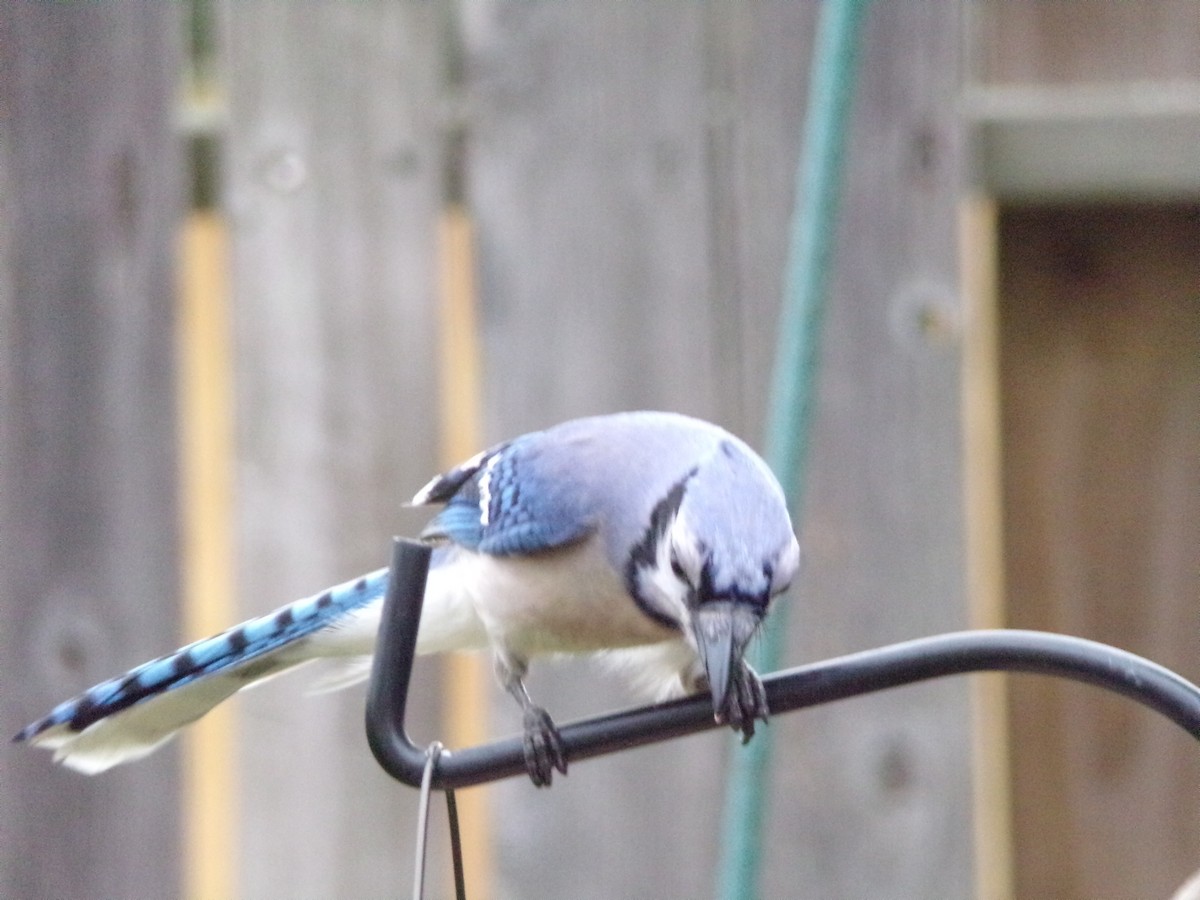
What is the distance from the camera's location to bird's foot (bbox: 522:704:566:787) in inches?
43.6

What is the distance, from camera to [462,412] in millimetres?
1700

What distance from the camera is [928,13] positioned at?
5.35ft

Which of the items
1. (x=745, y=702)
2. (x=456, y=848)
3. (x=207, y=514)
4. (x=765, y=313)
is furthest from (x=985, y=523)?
(x=456, y=848)

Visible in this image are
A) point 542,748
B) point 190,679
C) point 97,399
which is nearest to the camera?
point 542,748

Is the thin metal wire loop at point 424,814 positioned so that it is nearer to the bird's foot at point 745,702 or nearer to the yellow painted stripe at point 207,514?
the bird's foot at point 745,702

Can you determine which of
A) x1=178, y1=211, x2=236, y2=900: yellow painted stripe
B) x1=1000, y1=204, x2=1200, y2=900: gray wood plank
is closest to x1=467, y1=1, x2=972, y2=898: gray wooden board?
x1=1000, y1=204, x2=1200, y2=900: gray wood plank

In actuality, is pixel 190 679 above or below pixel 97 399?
below

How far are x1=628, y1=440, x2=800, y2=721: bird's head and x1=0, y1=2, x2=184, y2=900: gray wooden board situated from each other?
680 millimetres

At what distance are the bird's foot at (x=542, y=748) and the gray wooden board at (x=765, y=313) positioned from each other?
0.33 m

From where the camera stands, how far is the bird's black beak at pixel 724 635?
1044mm

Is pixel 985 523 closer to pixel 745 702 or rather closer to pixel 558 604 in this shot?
pixel 558 604

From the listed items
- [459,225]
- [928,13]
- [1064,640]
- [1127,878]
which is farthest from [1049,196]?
[1064,640]

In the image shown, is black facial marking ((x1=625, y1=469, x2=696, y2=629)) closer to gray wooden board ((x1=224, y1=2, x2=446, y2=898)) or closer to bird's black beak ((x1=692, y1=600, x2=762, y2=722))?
bird's black beak ((x1=692, y1=600, x2=762, y2=722))

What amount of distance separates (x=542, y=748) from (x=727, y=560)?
9.2 inches
